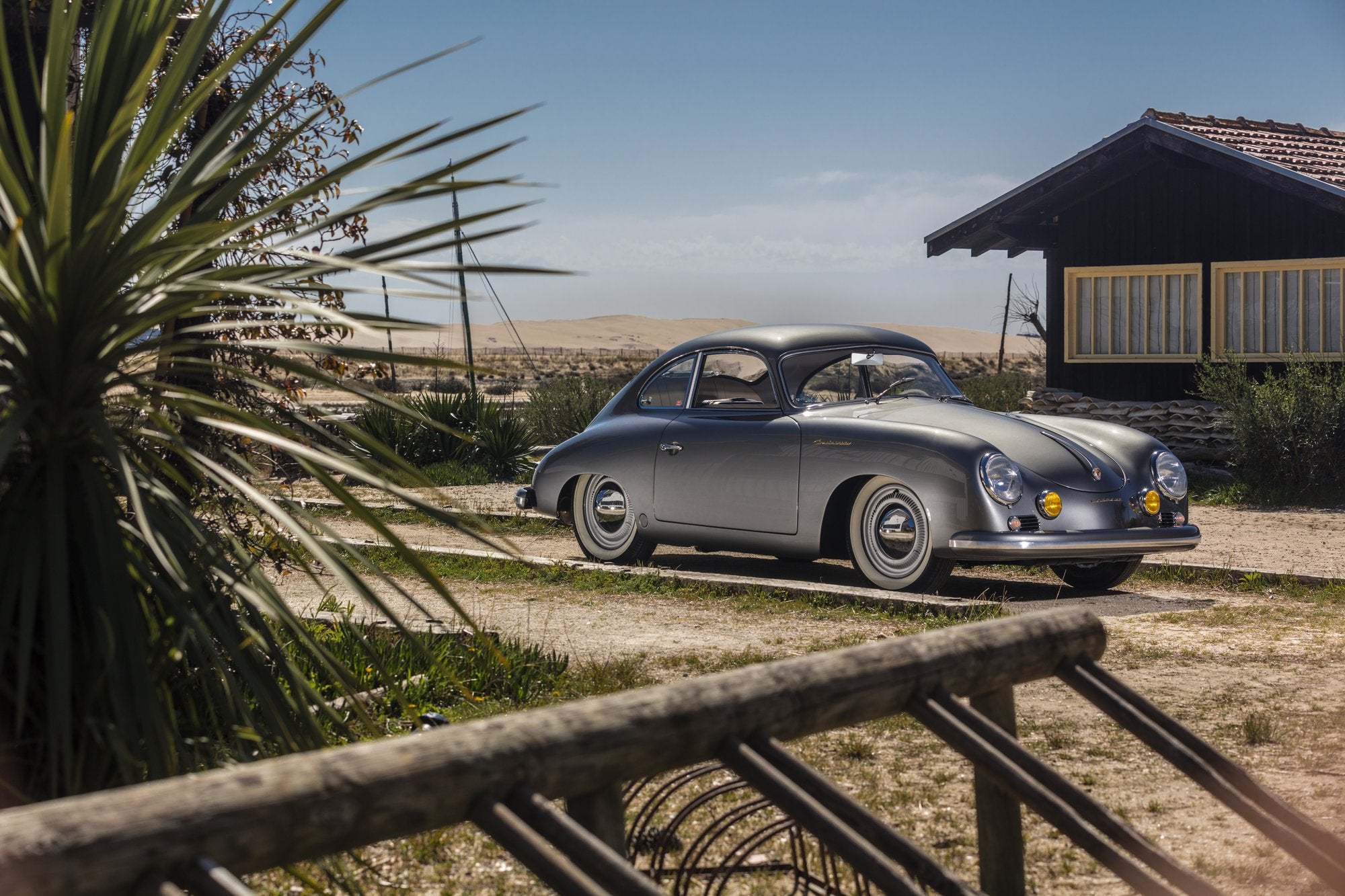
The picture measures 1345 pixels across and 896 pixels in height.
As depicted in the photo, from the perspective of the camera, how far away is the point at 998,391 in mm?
19203

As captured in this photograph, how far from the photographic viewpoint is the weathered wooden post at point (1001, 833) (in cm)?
305

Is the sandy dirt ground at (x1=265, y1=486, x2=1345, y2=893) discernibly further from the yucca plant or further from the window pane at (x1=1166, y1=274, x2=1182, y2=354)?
the window pane at (x1=1166, y1=274, x2=1182, y2=354)

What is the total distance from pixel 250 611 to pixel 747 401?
604cm

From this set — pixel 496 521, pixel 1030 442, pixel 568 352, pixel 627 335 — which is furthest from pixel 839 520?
pixel 627 335

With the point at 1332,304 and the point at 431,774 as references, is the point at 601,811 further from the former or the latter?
the point at 1332,304

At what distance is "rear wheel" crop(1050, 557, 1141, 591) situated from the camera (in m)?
8.37

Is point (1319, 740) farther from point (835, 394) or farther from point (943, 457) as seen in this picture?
point (835, 394)

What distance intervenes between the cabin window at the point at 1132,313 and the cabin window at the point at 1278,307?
0.36 metres

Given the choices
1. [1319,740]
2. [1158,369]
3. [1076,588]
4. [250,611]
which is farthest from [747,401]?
[1158,369]

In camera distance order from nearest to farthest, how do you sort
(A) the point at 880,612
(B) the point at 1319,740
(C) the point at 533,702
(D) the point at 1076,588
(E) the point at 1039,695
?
(B) the point at 1319,740 < (C) the point at 533,702 < (E) the point at 1039,695 < (A) the point at 880,612 < (D) the point at 1076,588

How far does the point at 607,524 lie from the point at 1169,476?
12.6 ft

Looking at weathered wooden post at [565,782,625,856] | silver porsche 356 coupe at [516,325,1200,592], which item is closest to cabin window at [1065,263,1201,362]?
silver porsche 356 coupe at [516,325,1200,592]

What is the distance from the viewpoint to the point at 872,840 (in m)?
2.28

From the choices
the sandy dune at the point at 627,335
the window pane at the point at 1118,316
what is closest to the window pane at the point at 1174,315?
the window pane at the point at 1118,316
